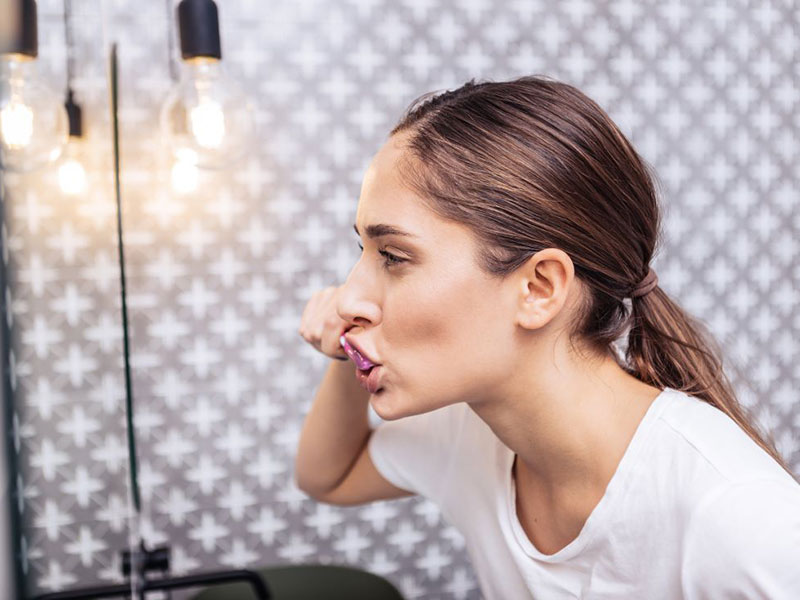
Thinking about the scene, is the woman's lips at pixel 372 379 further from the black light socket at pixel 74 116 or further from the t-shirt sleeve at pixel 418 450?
the black light socket at pixel 74 116

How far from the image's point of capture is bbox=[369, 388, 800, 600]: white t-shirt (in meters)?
0.62

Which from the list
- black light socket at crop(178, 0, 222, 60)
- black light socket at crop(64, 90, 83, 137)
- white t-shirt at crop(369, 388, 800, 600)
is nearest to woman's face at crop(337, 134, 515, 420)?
white t-shirt at crop(369, 388, 800, 600)

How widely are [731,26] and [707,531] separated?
4.11 ft

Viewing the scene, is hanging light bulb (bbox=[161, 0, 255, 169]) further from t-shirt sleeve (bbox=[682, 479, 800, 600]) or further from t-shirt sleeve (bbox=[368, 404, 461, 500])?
t-shirt sleeve (bbox=[682, 479, 800, 600])

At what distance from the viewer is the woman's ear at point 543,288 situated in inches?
29.1

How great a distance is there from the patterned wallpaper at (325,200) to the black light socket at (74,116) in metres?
0.63

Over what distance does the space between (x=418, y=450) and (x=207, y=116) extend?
2.00ft

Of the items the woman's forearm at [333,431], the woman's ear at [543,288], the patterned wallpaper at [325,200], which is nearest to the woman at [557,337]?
the woman's ear at [543,288]

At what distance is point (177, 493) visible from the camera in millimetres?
1341

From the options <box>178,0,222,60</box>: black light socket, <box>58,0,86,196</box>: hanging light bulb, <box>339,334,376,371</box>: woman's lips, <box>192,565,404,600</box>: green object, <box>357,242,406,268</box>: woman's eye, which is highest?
<box>178,0,222,60</box>: black light socket

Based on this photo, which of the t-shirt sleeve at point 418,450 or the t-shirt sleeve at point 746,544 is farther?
the t-shirt sleeve at point 418,450

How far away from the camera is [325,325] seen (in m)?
0.89

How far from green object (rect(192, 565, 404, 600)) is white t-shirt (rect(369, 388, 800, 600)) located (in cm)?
27

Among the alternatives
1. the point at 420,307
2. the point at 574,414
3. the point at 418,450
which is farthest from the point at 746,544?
the point at 418,450
